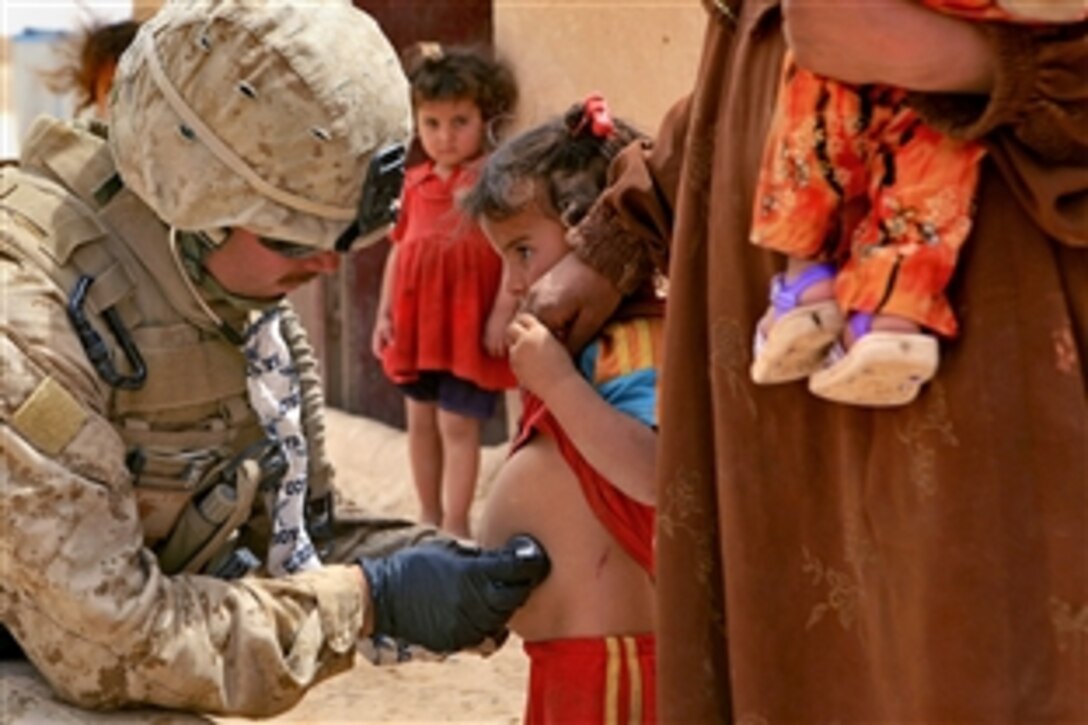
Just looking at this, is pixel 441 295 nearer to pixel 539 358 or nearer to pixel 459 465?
pixel 459 465

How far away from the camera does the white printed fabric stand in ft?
9.24

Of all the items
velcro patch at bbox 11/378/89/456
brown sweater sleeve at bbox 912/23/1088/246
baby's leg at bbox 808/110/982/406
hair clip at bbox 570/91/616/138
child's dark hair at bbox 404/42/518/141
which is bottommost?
child's dark hair at bbox 404/42/518/141

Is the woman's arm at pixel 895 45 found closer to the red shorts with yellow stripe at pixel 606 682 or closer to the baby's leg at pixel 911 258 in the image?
the baby's leg at pixel 911 258

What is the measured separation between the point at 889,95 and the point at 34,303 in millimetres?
1193

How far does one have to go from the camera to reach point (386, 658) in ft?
9.34

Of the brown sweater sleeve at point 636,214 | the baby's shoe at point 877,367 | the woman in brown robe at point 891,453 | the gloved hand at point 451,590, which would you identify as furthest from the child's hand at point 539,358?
the baby's shoe at point 877,367

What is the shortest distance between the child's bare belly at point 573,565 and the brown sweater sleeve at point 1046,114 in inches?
38.3

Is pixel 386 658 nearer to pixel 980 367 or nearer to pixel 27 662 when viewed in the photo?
pixel 27 662

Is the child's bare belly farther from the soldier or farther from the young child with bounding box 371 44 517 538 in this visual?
the young child with bounding box 371 44 517 538

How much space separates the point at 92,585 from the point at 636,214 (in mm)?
885

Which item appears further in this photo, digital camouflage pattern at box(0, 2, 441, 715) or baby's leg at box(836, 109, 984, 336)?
digital camouflage pattern at box(0, 2, 441, 715)

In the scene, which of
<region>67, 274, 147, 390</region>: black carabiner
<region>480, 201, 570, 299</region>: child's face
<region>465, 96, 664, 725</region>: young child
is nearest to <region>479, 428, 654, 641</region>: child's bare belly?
<region>465, 96, 664, 725</region>: young child

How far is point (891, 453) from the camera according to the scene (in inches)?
81.7

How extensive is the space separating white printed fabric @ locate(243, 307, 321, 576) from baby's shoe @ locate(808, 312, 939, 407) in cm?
104
